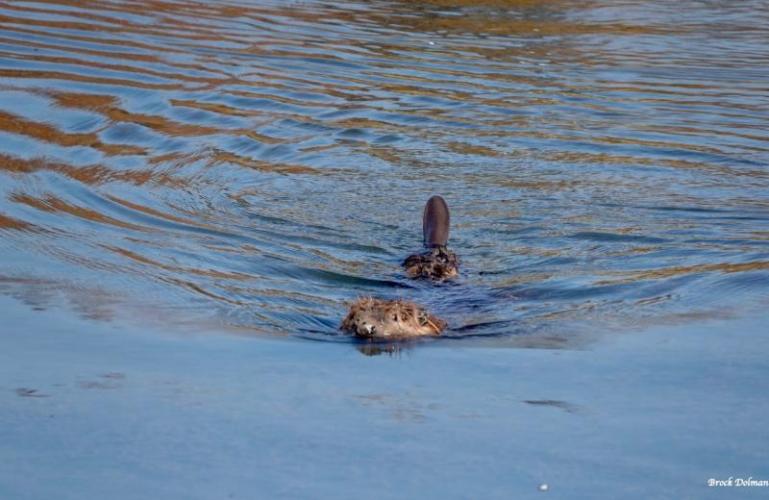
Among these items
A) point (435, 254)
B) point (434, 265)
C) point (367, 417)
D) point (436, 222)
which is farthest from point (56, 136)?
point (367, 417)

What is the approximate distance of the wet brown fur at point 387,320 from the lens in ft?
20.5

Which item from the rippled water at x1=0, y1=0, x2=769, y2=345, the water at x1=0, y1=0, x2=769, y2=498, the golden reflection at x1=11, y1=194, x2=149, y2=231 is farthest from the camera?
the golden reflection at x1=11, y1=194, x2=149, y2=231

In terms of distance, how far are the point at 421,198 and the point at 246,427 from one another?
4.81m

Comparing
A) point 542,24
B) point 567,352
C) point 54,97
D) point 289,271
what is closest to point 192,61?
point 54,97

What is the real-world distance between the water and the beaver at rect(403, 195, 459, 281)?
0.14 meters

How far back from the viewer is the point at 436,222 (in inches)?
306

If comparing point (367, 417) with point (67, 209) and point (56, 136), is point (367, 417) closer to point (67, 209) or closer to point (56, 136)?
point (67, 209)

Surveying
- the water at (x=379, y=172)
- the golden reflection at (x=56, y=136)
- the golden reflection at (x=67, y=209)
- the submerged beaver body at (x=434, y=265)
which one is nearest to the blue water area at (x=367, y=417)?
the water at (x=379, y=172)

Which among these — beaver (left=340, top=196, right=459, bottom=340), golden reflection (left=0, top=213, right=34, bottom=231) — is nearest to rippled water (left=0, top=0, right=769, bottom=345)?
golden reflection (left=0, top=213, right=34, bottom=231)

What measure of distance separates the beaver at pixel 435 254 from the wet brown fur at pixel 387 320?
3.59 ft

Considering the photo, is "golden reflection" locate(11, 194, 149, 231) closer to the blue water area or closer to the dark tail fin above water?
the dark tail fin above water

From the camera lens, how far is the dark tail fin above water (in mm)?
Answer: 7691

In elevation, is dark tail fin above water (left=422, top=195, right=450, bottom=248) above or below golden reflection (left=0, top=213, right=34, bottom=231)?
above

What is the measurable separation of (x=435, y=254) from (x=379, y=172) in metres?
2.80
